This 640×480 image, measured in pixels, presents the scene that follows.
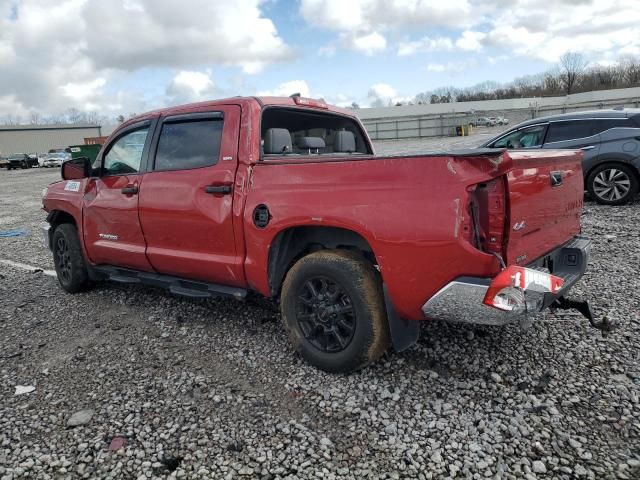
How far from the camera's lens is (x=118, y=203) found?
14.8 feet

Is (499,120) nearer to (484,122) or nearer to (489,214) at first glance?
(484,122)

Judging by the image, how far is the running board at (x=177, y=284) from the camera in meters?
3.81

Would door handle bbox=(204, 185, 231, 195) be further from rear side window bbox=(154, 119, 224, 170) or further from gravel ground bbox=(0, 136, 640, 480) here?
gravel ground bbox=(0, 136, 640, 480)

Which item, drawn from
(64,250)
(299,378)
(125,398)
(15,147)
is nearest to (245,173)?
(299,378)

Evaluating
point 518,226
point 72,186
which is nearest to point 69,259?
point 72,186

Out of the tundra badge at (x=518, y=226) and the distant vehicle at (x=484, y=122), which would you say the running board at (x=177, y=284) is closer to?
the tundra badge at (x=518, y=226)

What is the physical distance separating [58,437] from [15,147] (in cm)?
7493

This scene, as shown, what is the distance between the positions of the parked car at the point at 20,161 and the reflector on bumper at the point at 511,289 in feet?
164

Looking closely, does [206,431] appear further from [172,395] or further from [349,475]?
[349,475]

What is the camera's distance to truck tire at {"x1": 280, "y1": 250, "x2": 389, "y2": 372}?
3.05 meters

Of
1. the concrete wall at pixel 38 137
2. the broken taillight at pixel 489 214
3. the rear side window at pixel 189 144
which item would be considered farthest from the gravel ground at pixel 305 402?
the concrete wall at pixel 38 137

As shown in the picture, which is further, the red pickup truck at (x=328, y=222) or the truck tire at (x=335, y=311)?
the truck tire at (x=335, y=311)

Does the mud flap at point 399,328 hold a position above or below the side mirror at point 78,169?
below

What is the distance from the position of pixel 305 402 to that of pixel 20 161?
49.3 m
